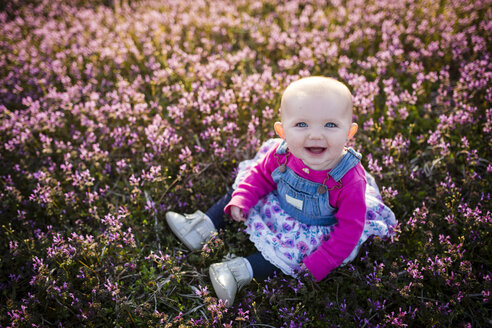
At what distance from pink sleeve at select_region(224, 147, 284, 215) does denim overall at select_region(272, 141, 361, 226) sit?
110 mm

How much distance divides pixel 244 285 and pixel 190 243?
0.76 meters

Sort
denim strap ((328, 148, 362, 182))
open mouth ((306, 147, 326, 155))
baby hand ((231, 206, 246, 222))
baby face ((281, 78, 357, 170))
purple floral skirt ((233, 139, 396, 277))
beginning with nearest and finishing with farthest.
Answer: baby face ((281, 78, 357, 170)) < open mouth ((306, 147, 326, 155)) < denim strap ((328, 148, 362, 182)) < purple floral skirt ((233, 139, 396, 277)) < baby hand ((231, 206, 246, 222))

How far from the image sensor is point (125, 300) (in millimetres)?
3207

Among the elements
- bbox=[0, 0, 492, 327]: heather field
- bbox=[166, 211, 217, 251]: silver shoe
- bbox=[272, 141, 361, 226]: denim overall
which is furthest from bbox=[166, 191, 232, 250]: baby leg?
bbox=[272, 141, 361, 226]: denim overall

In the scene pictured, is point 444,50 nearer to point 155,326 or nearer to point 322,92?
point 322,92

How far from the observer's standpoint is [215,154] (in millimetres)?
4418

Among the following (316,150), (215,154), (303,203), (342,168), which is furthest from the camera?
(215,154)

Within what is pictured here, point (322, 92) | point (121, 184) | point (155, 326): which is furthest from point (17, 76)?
point (322, 92)

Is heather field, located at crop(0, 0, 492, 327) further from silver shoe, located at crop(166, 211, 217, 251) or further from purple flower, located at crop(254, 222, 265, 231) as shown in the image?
purple flower, located at crop(254, 222, 265, 231)

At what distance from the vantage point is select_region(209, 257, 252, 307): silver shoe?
310 cm

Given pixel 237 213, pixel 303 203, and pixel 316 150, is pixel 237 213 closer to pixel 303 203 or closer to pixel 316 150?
pixel 303 203

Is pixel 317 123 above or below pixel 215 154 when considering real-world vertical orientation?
above

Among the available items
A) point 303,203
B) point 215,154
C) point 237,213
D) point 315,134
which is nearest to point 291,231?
point 303,203

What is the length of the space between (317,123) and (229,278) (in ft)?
5.50
